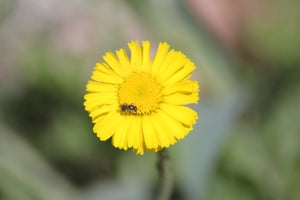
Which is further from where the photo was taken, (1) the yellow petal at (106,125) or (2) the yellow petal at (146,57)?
(2) the yellow petal at (146,57)

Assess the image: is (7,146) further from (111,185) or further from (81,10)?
(81,10)

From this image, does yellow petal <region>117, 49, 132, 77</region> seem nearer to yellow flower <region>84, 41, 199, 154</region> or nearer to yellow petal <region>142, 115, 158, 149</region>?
yellow flower <region>84, 41, 199, 154</region>

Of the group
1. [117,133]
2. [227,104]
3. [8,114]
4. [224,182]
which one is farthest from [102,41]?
[117,133]

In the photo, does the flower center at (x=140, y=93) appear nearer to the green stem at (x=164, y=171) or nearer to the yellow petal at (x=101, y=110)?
the yellow petal at (x=101, y=110)

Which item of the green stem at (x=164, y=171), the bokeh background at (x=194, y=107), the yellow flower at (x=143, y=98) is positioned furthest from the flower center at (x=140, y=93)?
the bokeh background at (x=194, y=107)

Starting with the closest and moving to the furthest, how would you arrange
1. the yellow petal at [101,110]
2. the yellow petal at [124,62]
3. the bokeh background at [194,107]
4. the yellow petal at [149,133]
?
the yellow petal at [149,133] → the yellow petal at [101,110] → the yellow petal at [124,62] → the bokeh background at [194,107]

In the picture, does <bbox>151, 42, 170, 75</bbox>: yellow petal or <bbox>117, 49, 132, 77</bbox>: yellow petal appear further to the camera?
<bbox>117, 49, 132, 77</bbox>: yellow petal

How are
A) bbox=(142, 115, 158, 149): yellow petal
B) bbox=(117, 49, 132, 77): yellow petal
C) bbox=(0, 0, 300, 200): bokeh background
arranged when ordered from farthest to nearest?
bbox=(0, 0, 300, 200): bokeh background, bbox=(117, 49, 132, 77): yellow petal, bbox=(142, 115, 158, 149): yellow petal

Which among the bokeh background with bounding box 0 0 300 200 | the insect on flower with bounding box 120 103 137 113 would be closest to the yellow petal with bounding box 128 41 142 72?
the insect on flower with bounding box 120 103 137 113

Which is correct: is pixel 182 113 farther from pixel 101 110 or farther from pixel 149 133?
pixel 101 110
